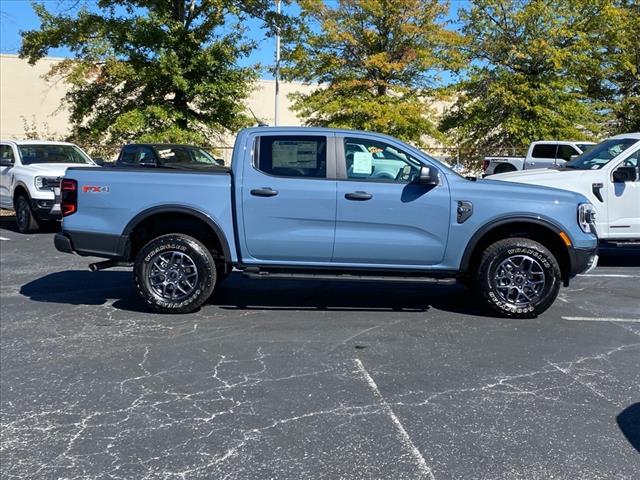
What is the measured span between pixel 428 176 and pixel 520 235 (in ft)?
4.07

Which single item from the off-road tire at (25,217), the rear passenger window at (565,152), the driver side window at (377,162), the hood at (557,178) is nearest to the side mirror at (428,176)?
the driver side window at (377,162)

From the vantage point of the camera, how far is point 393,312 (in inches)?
248

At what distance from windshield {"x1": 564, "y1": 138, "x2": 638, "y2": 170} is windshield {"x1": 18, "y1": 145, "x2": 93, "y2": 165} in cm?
994

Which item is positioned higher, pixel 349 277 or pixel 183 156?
pixel 183 156

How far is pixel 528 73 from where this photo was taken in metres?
22.4

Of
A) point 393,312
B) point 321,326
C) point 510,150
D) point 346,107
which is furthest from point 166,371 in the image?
point 510,150

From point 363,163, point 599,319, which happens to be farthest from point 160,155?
point 599,319

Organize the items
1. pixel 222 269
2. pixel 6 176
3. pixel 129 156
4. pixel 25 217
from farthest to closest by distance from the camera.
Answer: pixel 129 156 → pixel 6 176 → pixel 25 217 → pixel 222 269

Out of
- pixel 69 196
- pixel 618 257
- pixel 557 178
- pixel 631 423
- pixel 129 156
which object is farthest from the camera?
pixel 129 156

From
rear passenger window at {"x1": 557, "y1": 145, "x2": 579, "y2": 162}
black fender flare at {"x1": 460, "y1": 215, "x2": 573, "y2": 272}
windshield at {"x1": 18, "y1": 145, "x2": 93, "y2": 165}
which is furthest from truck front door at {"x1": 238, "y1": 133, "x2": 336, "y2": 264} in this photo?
rear passenger window at {"x1": 557, "y1": 145, "x2": 579, "y2": 162}

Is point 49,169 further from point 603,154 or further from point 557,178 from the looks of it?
point 603,154

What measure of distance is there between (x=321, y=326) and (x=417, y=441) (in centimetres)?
238

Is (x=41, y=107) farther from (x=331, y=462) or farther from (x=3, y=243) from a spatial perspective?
(x=331, y=462)

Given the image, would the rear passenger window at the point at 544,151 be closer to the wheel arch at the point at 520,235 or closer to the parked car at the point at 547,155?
the parked car at the point at 547,155
